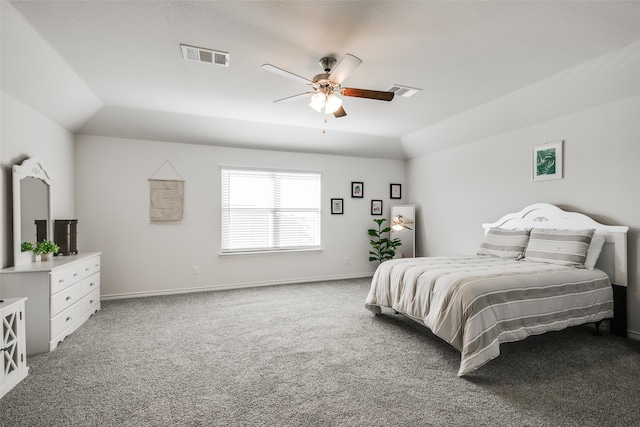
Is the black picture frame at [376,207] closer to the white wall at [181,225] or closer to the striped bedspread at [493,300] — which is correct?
the white wall at [181,225]

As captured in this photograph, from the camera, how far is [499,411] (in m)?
2.07

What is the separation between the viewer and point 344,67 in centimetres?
254

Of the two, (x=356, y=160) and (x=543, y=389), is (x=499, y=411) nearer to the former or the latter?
(x=543, y=389)

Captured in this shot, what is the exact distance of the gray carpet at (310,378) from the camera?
2033 mm

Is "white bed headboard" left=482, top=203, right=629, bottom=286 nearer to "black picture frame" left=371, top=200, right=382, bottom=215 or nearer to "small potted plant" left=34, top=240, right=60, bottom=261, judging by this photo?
"black picture frame" left=371, top=200, right=382, bottom=215

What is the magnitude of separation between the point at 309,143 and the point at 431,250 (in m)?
2.97

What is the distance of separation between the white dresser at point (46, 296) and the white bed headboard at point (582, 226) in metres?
5.23

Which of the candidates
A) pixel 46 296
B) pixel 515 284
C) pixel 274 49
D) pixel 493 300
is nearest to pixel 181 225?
pixel 46 296

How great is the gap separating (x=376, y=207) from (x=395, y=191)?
0.55 m

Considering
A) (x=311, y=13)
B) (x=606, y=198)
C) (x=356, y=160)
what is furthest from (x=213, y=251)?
(x=606, y=198)

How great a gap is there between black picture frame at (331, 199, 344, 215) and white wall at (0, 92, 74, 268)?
159 inches

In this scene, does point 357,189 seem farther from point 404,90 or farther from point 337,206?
point 404,90

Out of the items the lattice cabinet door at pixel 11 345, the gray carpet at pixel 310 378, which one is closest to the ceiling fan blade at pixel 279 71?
the gray carpet at pixel 310 378

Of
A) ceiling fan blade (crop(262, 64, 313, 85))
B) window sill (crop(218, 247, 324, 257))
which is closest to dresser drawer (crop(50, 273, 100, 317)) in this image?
window sill (crop(218, 247, 324, 257))
